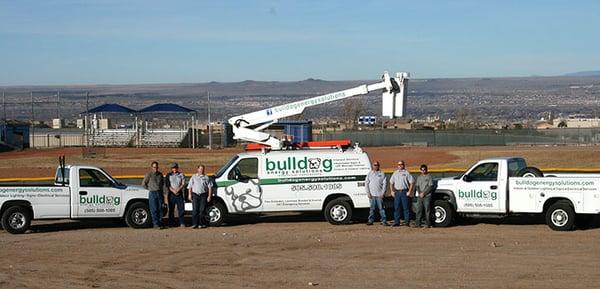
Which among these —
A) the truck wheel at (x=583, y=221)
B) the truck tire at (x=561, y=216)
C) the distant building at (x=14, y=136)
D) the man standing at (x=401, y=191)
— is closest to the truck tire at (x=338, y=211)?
the man standing at (x=401, y=191)

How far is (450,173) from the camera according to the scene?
2723 cm

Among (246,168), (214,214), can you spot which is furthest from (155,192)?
(246,168)

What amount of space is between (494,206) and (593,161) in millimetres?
26122

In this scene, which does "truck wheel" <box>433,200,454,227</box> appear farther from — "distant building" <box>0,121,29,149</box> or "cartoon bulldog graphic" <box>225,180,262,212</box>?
"distant building" <box>0,121,29,149</box>

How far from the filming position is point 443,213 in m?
20.9

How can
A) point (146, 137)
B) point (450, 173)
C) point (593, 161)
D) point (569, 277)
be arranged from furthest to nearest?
1. point (146, 137)
2. point (593, 161)
3. point (450, 173)
4. point (569, 277)

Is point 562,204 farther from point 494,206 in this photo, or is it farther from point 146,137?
point 146,137

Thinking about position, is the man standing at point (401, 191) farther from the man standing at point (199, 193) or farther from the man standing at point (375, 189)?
the man standing at point (199, 193)

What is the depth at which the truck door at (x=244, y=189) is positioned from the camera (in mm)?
21406

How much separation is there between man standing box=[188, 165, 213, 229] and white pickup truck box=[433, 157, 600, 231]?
501cm

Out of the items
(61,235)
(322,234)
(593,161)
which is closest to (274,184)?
(322,234)

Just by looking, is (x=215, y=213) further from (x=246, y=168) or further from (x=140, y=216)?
(x=140, y=216)

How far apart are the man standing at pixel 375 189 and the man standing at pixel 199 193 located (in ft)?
11.5

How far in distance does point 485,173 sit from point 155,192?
7.21 m
